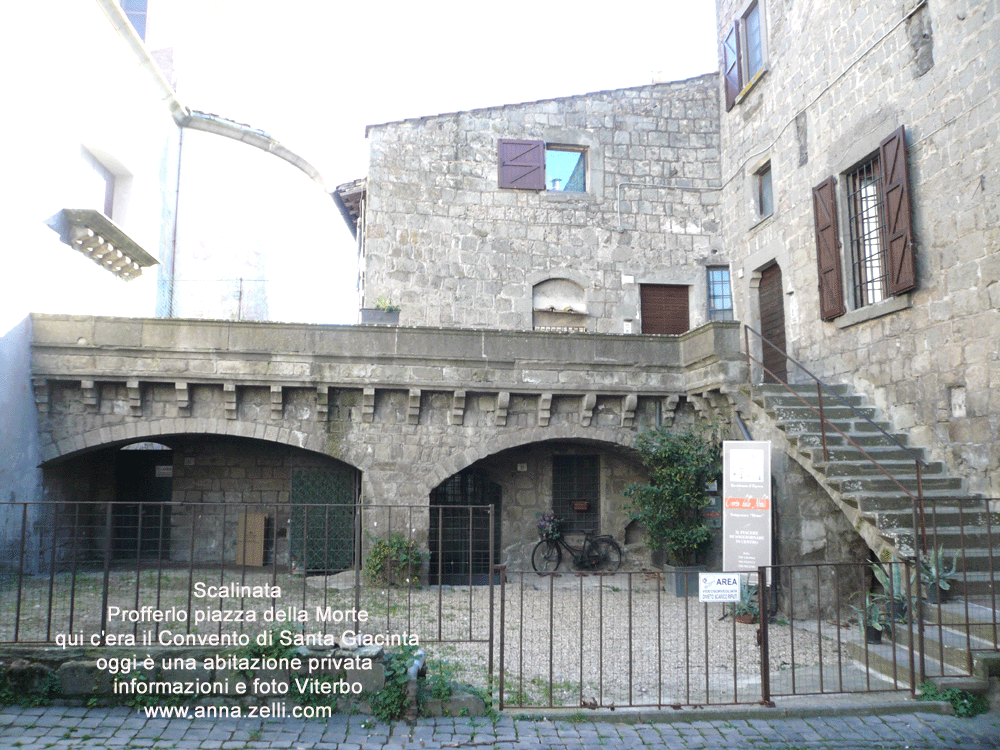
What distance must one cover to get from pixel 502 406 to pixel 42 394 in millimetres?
6378

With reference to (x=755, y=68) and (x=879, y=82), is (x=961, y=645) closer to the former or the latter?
(x=879, y=82)

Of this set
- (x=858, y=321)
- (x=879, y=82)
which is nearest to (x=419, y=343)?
(x=858, y=321)

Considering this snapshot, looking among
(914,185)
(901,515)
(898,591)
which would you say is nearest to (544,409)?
(901,515)

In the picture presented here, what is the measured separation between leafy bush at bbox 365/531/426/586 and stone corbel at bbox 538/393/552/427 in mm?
2650

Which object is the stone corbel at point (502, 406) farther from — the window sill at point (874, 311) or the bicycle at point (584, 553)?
the window sill at point (874, 311)

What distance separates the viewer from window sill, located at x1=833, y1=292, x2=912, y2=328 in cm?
876

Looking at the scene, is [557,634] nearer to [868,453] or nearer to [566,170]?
[868,453]

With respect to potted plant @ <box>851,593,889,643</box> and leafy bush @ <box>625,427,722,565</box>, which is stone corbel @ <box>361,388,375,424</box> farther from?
potted plant @ <box>851,593,889,643</box>

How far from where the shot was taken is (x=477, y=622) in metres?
8.44

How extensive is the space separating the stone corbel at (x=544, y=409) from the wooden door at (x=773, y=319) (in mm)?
3875

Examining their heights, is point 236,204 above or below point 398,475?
Answer: above

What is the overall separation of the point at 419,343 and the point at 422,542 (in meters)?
2.98

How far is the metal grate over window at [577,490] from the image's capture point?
13.0 meters

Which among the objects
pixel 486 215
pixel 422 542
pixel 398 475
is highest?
pixel 486 215
